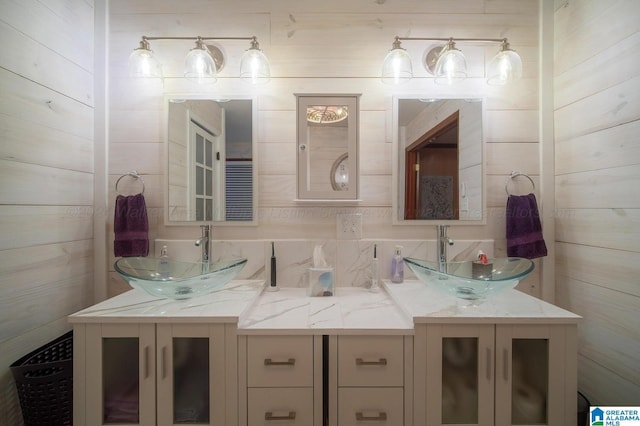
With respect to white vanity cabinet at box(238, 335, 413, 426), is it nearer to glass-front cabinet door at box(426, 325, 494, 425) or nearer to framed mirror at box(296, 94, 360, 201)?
glass-front cabinet door at box(426, 325, 494, 425)

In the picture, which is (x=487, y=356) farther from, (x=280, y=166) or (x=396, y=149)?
(x=280, y=166)

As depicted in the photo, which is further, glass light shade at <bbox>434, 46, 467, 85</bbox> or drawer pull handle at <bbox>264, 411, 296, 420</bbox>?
glass light shade at <bbox>434, 46, 467, 85</bbox>

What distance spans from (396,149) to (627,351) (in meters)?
1.24

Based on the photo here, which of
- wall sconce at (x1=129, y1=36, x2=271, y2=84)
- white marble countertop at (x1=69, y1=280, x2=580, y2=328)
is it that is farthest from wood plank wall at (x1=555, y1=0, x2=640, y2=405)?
wall sconce at (x1=129, y1=36, x2=271, y2=84)

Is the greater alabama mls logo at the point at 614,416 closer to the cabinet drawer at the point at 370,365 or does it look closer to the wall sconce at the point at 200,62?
the cabinet drawer at the point at 370,365

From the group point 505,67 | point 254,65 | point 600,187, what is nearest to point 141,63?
point 254,65

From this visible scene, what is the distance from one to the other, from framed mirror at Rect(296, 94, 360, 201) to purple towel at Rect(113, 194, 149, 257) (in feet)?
2.56

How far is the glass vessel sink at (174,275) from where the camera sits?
974 mm

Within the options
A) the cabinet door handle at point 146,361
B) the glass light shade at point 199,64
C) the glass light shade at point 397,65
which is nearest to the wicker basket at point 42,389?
the cabinet door handle at point 146,361

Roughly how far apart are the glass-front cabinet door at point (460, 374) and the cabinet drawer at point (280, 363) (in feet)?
1.37

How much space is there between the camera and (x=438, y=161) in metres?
1.35

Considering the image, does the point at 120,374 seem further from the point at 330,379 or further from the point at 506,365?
the point at 506,365

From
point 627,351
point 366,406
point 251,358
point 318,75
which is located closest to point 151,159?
point 318,75

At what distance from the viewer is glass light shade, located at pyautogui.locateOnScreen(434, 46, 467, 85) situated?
128 cm
